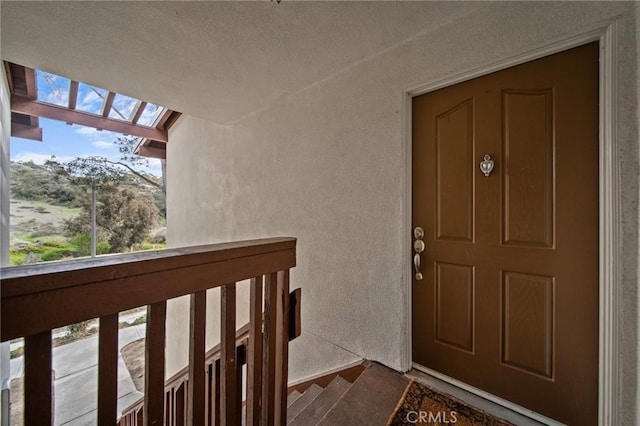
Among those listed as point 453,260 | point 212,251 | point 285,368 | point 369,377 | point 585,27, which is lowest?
point 369,377

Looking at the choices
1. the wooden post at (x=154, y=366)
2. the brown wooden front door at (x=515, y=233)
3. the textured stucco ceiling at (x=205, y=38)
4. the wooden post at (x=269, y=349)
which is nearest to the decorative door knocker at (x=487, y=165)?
the brown wooden front door at (x=515, y=233)

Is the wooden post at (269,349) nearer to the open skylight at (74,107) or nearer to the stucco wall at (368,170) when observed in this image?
the stucco wall at (368,170)

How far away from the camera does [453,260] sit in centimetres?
147

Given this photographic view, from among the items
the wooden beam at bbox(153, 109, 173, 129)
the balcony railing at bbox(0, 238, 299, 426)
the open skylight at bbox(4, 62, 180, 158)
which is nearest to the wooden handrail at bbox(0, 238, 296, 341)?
the balcony railing at bbox(0, 238, 299, 426)

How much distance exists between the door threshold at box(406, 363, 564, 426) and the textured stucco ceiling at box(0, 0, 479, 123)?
208 cm

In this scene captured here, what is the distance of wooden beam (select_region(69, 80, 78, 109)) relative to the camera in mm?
2992

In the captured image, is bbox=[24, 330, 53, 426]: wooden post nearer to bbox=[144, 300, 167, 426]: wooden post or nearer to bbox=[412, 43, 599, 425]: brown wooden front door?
bbox=[144, 300, 167, 426]: wooden post

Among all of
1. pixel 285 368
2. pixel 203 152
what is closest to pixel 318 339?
pixel 285 368

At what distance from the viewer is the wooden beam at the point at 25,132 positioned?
3.50 m

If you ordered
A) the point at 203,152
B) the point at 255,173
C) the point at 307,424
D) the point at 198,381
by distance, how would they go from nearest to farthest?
1. the point at 198,381
2. the point at 307,424
3. the point at 255,173
4. the point at 203,152

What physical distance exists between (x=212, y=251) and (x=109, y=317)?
27 cm

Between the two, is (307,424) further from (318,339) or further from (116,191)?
(116,191)
